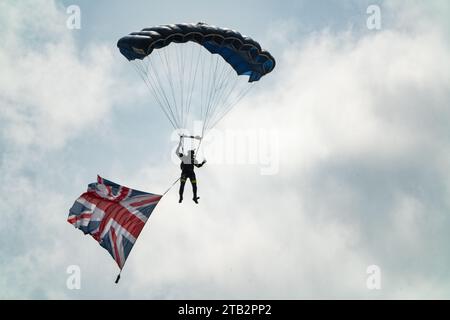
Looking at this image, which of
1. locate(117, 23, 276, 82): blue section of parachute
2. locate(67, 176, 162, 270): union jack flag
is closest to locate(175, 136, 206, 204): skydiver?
locate(67, 176, 162, 270): union jack flag

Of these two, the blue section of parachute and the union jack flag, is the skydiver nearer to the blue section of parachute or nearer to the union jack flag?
the union jack flag

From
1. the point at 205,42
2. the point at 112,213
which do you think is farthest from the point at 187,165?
the point at 205,42

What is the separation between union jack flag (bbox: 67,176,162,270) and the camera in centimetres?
2164

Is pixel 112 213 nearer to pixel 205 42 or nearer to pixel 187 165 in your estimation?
pixel 187 165

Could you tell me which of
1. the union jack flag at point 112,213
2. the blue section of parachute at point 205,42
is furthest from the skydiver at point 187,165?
the blue section of parachute at point 205,42

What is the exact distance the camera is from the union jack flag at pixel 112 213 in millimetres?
21641

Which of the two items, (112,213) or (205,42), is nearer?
(112,213)

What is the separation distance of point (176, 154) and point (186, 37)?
17.0 feet

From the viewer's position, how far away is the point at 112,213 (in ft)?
73.3
